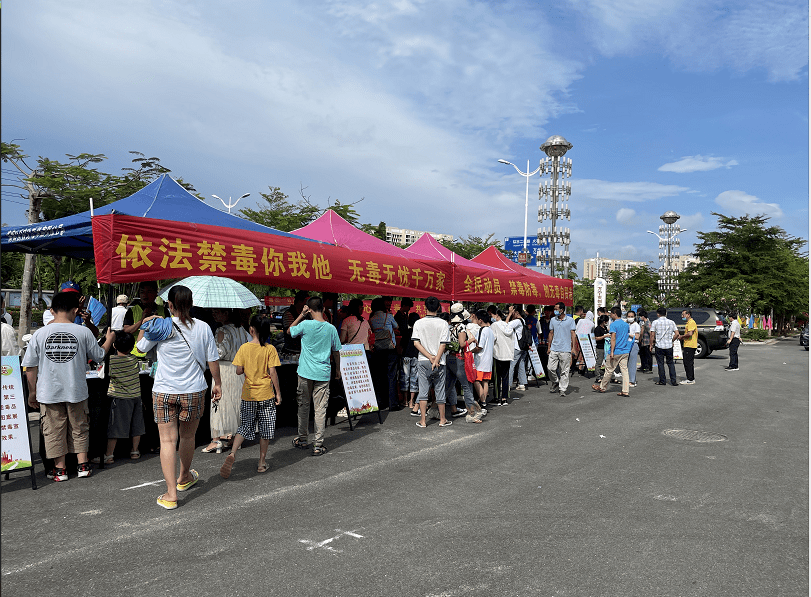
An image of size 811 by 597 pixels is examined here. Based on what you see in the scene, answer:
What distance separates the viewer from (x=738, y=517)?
489cm

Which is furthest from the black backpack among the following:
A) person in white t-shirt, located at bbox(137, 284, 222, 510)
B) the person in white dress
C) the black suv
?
the black suv

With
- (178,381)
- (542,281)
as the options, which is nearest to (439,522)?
(178,381)

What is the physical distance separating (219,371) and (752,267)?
46438 millimetres

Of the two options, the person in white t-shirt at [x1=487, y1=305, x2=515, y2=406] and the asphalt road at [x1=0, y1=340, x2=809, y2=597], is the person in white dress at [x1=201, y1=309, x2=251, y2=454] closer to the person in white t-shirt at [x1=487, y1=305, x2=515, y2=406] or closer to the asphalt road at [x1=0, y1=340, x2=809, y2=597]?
the asphalt road at [x1=0, y1=340, x2=809, y2=597]

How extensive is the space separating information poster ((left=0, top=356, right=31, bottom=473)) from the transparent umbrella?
164cm

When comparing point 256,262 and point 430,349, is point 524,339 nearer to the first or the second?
point 430,349

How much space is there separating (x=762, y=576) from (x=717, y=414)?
21.5 feet

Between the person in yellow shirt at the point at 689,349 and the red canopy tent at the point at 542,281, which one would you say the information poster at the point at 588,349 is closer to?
the red canopy tent at the point at 542,281

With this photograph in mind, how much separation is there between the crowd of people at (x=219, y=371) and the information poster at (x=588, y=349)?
3983 millimetres

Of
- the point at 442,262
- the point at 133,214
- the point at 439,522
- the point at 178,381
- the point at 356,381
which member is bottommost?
the point at 439,522

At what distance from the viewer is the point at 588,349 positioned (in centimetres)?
1495

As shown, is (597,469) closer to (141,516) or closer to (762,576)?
(762,576)

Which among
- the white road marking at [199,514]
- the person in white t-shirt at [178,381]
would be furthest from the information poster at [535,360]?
the person in white t-shirt at [178,381]

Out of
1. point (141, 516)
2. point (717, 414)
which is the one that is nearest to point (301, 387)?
point (141, 516)
